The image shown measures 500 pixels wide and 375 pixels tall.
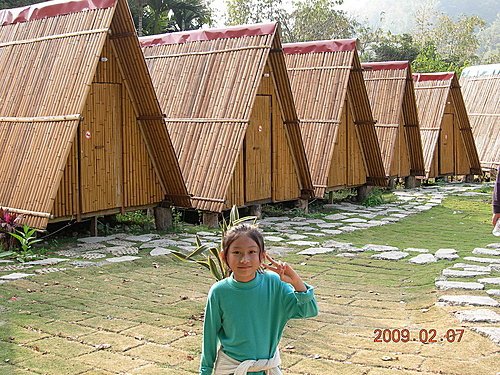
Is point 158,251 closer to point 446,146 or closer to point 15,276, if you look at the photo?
point 15,276

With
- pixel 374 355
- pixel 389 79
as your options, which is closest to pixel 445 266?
pixel 374 355

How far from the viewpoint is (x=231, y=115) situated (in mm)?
11969

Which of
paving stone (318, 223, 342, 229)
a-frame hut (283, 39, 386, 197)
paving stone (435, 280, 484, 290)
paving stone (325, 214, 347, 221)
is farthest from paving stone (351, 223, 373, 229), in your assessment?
paving stone (435, 280, 484, 290)

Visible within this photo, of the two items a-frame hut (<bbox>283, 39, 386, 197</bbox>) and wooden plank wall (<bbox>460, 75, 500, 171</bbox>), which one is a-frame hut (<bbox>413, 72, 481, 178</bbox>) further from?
a-frame hut (<bbox>283, 39, 386, 197</bbox>)

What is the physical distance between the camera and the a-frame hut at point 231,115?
38.8 feet

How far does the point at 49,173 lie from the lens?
9.66 meters

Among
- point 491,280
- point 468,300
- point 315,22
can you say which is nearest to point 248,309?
point 468,300

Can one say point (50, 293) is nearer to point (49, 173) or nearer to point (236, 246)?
point (49, 173)

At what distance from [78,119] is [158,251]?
196cm

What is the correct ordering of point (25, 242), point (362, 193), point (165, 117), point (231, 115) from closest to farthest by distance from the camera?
point (25, 242), point (165, 117), point (231, 115), point (362, 193)

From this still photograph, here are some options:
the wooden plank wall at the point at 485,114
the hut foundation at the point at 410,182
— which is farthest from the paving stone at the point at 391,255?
the wooden plank wall at the point at 485,114

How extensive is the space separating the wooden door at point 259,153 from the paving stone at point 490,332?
6.78 meters

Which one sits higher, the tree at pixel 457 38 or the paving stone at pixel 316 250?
the tree at pixel 457 38

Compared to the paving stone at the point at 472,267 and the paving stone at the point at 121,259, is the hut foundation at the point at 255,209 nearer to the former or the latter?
the paving stone at the point at 121,259
